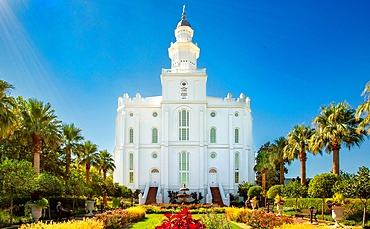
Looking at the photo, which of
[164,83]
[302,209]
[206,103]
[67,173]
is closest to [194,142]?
[206,103]

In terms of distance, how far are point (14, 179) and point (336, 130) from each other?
69.0 feet

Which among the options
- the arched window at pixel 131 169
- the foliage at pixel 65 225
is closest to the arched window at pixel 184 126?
the arched window at pixel 131 169

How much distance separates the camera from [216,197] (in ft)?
155

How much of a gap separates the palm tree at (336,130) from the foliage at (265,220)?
1182 centimetres

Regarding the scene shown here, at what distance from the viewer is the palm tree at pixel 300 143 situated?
3541 centimetres

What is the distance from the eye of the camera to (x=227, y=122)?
52031mm

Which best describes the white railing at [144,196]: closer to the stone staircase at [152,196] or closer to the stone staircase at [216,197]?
the stone staircase at [152,196]

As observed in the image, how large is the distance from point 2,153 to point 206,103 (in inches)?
1058

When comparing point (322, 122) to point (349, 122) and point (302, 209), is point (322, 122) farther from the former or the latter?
point (302, 209)

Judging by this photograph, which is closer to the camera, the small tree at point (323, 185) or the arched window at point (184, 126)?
the small tree at point (323, 185)

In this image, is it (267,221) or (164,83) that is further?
(164,83)

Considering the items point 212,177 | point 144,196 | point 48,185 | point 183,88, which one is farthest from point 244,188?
point 48,185

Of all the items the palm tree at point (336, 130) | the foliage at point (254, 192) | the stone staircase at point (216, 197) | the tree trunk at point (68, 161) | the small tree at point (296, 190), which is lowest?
the stone staircase at point (216, 197)

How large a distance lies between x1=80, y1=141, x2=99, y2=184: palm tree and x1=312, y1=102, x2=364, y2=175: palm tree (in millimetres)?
21528
